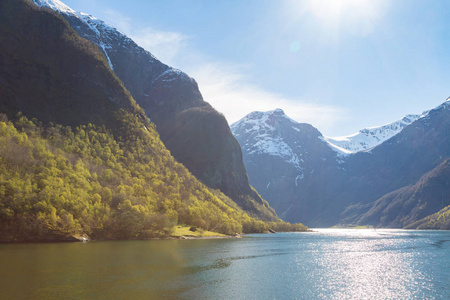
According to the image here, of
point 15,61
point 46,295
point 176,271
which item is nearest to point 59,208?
point 176,271

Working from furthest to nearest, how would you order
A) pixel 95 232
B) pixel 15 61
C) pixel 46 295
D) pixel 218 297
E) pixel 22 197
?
pixel 15 61 < pixel 95 232 < pixel 22 197 < pixel 218 297 < pixel 46 295

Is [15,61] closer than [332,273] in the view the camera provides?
No

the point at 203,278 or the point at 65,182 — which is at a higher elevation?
the point at 65,182

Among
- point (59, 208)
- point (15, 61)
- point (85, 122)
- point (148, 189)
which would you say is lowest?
point (59, 208)

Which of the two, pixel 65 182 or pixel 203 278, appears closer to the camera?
pixel 203 278

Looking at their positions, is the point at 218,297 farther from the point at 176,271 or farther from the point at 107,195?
the point at 107,195

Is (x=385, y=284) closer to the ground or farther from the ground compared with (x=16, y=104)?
closer to the ground

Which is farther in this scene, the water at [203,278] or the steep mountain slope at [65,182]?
the steep mountain slope at [65,182]

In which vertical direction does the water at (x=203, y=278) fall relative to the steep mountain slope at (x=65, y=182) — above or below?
below

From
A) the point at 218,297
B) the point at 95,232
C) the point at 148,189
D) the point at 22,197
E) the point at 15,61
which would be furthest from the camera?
the point at 15,61

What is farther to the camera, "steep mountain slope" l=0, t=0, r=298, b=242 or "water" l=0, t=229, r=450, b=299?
"steep mountain slope" l=0, t=0, r=298, b=242

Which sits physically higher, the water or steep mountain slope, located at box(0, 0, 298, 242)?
steep mountain slope, located at box(0, 0, 298, 242)

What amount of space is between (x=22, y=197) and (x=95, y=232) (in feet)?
97.0

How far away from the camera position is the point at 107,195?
14038 cm
